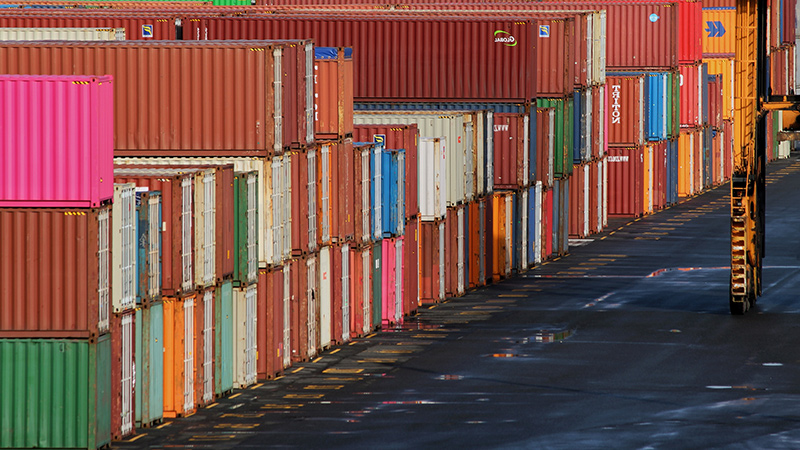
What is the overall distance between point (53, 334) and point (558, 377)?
480 inches

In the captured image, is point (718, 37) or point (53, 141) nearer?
point (53, 141)

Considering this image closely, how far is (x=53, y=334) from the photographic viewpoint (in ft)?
92.1

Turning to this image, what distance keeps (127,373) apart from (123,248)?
2.28 metres

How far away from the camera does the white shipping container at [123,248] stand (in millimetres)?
28609

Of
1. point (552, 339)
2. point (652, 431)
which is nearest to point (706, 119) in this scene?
point (552, 339)

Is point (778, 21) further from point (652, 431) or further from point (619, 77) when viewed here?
point (652, 431)

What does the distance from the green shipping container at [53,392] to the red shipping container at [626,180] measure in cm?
4648

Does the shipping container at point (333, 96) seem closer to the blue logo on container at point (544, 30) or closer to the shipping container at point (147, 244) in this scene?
the shipping container at point (147, 244)

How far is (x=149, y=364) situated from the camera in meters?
30.4

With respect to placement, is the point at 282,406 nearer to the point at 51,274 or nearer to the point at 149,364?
the point at 149,364

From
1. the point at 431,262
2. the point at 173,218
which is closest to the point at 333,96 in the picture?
the point at 431,262

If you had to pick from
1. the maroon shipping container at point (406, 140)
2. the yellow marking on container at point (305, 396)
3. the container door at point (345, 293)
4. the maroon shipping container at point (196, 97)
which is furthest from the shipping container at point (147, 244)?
the maroon shipping container at point (406, 140)

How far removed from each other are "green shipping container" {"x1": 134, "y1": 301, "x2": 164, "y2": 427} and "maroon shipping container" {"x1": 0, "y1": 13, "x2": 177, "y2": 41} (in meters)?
28.5

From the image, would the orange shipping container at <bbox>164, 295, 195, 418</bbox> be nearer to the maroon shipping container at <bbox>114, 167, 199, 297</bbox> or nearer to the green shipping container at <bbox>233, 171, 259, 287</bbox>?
the maroon shipping container at <bbox>114, 167, 199, 297</bbox>
